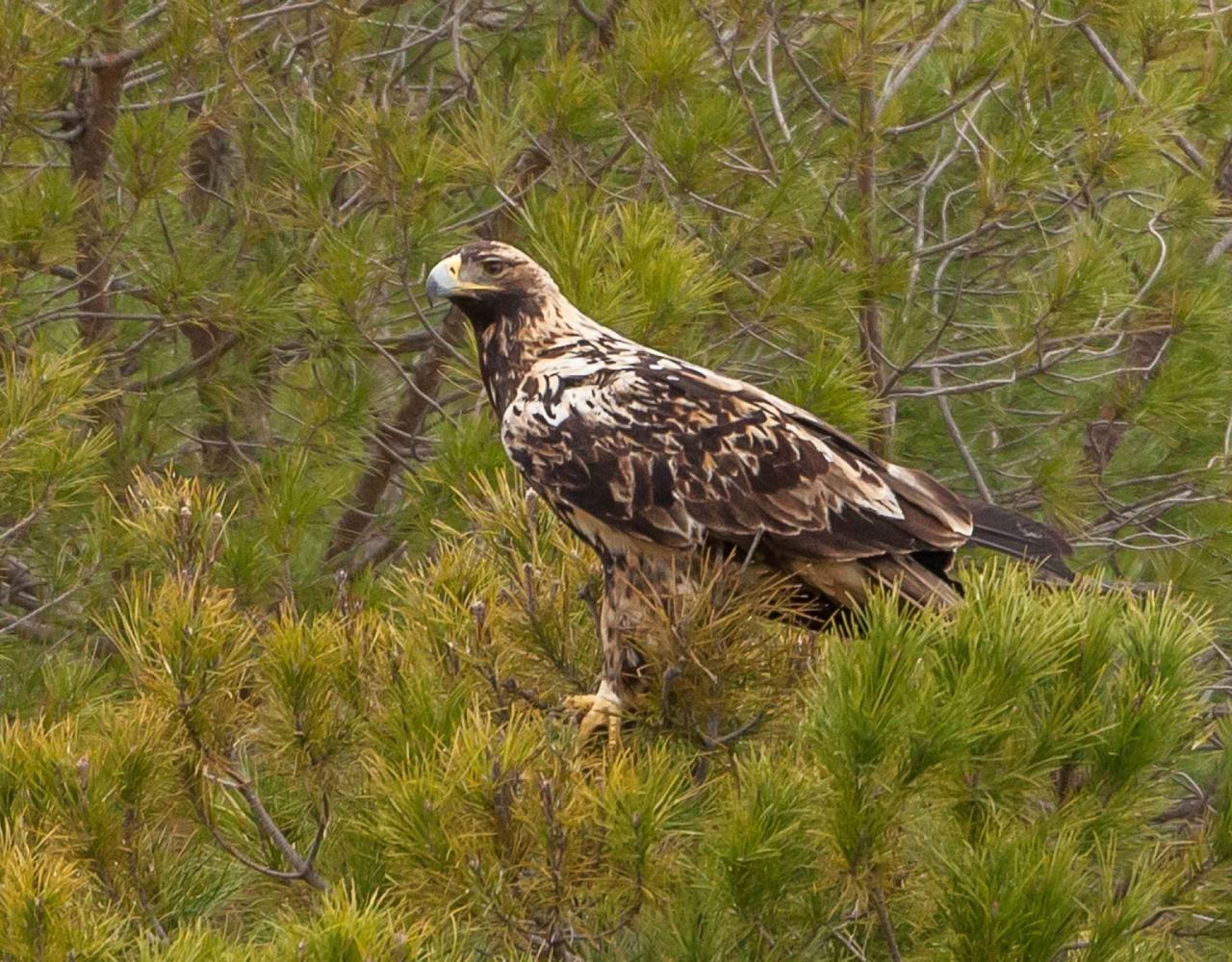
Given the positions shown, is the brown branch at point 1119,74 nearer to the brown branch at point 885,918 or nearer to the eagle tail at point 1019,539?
the eagle tail at point 1019,539

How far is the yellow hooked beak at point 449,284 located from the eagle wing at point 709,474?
410 mm

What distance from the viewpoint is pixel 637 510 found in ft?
12.4

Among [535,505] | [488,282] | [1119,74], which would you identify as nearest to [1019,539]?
[535,505]

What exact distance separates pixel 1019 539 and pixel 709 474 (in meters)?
0.61

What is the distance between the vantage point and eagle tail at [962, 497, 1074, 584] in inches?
144

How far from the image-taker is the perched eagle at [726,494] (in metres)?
3.78

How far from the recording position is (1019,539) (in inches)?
149

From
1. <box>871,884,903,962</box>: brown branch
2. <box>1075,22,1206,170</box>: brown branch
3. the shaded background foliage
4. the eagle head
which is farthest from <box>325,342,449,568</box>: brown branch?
<box>871,884,903,962</box>: brown branch

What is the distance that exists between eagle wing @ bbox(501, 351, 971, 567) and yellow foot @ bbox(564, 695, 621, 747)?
404 mm

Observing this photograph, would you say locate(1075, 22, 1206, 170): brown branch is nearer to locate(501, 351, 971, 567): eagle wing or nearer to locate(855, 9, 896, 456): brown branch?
locate(855, 9, 896, 456): brown branch

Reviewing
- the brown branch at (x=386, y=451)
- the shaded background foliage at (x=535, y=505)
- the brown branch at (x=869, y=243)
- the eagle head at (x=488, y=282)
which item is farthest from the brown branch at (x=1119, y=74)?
the brown branch at (x=386, y=451)

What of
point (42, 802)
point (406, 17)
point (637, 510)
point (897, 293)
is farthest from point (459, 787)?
point (406, 17)

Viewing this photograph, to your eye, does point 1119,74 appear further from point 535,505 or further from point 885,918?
point 885,918

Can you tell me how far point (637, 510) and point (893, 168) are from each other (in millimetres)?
2713
